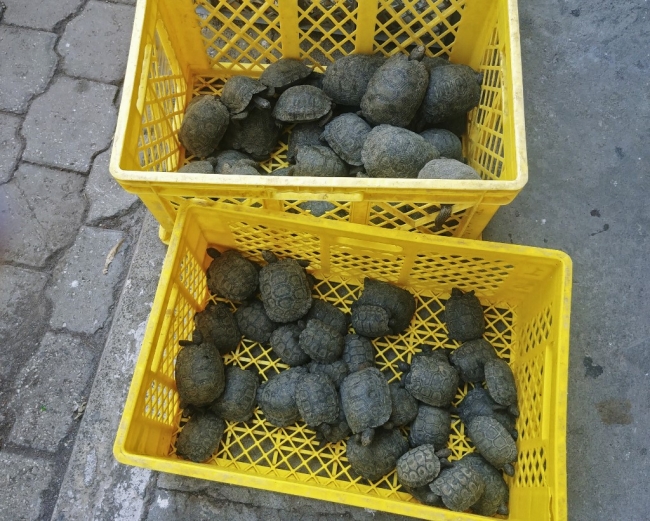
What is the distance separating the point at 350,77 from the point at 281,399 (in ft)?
3.78

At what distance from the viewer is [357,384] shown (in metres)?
1.82

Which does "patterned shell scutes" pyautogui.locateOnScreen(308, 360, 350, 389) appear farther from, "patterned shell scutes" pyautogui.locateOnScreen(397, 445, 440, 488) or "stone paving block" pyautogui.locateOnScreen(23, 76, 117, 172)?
"stone paving block" pyautogui.locateOnScreen(23, 76, 117, 172)

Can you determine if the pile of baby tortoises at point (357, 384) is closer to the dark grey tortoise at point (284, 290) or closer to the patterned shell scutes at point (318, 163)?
the dark grey tortoise at point (284, 290)

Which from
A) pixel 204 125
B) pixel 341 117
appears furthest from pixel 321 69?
pixel 204 125

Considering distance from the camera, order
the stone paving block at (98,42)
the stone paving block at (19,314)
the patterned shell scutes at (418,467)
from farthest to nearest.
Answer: the stone paving block at (98,42)
the stone paving block at (19,314)
the patterned shell scutes at (418,467)

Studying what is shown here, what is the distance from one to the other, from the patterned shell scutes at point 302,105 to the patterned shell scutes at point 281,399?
35.2 inches

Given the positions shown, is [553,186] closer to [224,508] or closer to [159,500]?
[224,508]

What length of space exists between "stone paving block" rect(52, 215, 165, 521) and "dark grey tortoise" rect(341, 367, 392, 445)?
2.58 ft

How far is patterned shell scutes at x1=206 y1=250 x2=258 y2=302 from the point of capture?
→ 1.98 m

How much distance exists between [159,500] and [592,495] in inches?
59.1

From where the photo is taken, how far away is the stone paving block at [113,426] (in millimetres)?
1984

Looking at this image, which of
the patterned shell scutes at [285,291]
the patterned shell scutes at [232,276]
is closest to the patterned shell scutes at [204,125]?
the patterned shell scutes at [232,276]

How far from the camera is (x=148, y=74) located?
1759 mm

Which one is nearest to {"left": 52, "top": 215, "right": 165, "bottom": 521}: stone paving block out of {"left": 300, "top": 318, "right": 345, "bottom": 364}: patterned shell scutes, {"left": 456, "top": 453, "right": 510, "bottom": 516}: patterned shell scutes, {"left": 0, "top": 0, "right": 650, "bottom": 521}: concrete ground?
{"left": 0, "top": 0, "right": 650, "bottom": 521}: concrete ground
